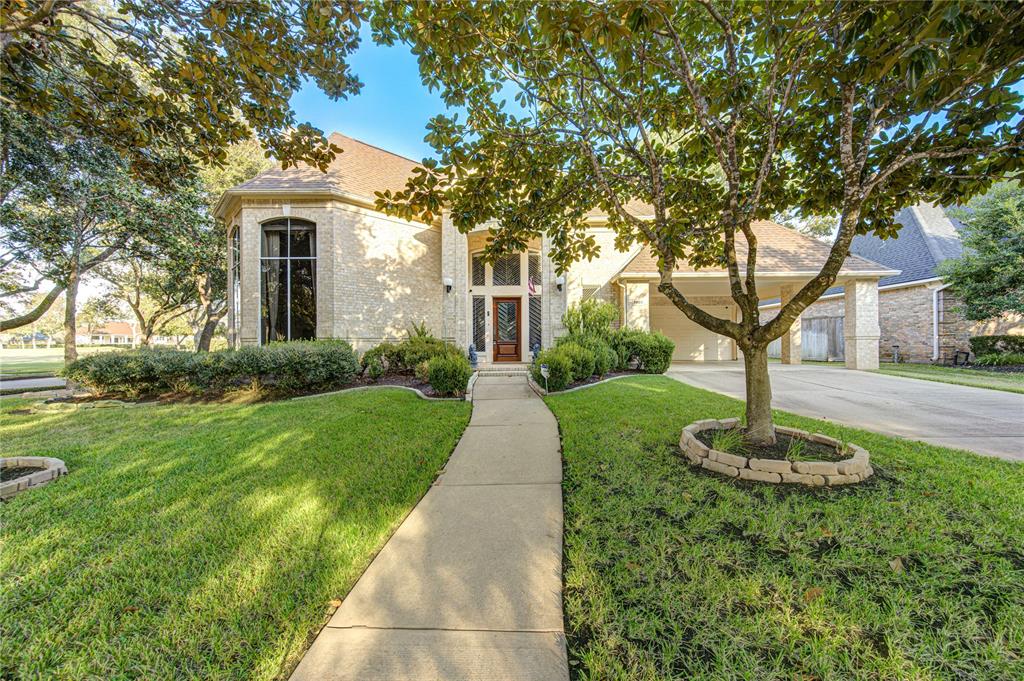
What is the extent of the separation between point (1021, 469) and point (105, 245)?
22223 mm

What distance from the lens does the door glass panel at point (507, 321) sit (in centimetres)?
1349

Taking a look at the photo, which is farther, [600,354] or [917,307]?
[917,307]

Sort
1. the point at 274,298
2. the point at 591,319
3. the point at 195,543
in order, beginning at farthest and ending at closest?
the point at 274,298 < the point at 591,319 < the point at 195,543

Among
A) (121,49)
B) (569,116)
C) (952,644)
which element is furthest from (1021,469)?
(121,49)

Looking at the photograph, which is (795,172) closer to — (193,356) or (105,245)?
(193,356)

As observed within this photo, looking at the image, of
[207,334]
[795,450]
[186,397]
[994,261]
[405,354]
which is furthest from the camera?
[207,334]

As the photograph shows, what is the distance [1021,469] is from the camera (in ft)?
10.6

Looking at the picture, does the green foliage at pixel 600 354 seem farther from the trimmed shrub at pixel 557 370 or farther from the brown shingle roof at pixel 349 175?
the brown shingle roof at pixel 349 175

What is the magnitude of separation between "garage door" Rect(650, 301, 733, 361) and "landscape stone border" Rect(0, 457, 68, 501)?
17708mm

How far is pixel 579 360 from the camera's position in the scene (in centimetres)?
831

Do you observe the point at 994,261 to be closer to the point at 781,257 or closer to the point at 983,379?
the point at 983,379

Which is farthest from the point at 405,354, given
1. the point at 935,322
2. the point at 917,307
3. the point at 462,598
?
the point at 917,307

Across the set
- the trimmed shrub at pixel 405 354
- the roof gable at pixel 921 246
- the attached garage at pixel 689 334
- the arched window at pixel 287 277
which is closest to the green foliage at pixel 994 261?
the roof gable at pixel 921 246

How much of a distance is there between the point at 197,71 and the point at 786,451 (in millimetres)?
6952
